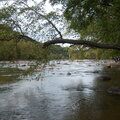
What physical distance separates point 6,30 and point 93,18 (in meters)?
3.88

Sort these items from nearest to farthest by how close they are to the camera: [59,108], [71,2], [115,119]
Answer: [71,2]
[115,119]
[59,108]

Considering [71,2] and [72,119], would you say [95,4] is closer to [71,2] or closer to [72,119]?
[71,2]

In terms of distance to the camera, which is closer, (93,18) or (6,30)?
(6,30)

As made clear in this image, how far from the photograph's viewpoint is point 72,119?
14164 mm

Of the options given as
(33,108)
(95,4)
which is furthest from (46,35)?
(33,108)

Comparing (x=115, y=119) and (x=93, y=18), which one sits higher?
(x=93, y=18)

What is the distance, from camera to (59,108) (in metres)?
17.0

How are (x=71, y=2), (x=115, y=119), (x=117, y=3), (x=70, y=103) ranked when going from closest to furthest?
Answer: (x=117, y=3) < (x=71, y=2) < (x=115, y=119) < (x=70, y=103)

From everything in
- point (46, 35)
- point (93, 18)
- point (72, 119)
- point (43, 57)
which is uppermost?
point (93, 18)

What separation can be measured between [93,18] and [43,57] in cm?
287

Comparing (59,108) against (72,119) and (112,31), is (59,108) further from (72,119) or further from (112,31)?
(112,31)

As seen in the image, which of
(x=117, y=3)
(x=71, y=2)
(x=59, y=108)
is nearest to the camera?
(x=117, y=3)

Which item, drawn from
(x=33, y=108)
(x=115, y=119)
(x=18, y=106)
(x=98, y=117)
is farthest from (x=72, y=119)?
(x=18, y=106)

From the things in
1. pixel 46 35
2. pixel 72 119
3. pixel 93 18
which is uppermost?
pixel 93 18
